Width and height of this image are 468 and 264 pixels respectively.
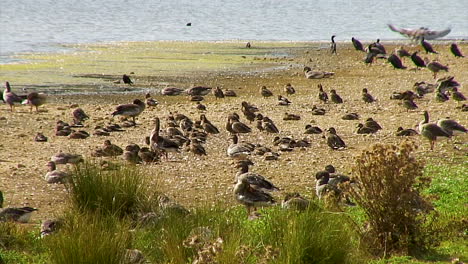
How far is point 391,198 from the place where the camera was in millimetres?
9531

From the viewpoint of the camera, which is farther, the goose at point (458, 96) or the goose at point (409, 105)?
the goose at point (458, 96)

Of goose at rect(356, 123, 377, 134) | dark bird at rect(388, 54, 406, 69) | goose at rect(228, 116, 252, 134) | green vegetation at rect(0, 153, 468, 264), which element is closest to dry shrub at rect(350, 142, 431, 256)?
green vegetation at rect(0, 153, 468, 264)

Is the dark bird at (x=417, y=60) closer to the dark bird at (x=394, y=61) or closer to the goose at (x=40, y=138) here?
the dark bird at (x=394, y=61)

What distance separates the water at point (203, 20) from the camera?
55.7 metres

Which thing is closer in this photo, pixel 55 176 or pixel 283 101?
pixel 55 176

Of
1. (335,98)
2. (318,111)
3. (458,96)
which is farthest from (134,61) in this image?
(458,96)

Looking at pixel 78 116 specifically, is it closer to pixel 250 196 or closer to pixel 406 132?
pixel 406 132

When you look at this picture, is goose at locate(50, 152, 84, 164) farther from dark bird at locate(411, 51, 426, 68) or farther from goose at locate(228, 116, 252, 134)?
dark bird at locate(411, 51, 426, 68)

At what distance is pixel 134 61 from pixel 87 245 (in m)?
31.5

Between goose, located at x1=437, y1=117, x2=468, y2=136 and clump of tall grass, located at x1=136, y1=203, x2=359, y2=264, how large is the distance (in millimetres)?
9624

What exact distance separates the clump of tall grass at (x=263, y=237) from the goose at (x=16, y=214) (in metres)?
Result: 3.03

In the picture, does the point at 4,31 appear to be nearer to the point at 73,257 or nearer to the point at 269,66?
the point at 269,66

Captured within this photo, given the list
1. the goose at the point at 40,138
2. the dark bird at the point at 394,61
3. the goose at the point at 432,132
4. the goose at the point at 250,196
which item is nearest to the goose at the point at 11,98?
the goose at the point at 40,138

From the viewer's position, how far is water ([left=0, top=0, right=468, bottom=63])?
55656 millimetres
